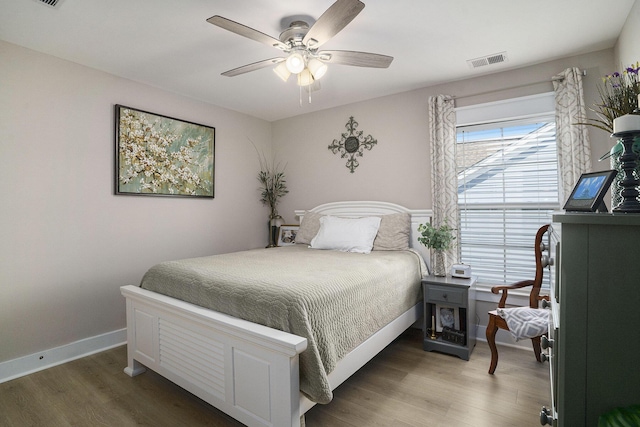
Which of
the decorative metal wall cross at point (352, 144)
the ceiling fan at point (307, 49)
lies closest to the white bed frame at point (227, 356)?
the ceiling fan at point (307, 49)

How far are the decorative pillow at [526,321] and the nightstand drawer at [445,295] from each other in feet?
1.29

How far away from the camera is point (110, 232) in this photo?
3.11 metres

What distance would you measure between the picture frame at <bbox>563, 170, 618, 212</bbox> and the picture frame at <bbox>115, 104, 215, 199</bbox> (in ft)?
11.5

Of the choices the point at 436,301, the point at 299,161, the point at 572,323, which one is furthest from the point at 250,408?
the point at 299,161

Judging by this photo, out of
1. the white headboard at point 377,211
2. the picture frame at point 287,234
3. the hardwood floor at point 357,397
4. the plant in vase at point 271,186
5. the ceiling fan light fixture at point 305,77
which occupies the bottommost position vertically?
the hardwood floor at point 357,397

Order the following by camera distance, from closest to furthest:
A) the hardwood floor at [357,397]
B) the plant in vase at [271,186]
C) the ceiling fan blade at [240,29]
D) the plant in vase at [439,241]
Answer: the ceiling fan blade at [240,29]
the hardwood floor at [357,397]
the plant in vase at [439,241]
the plant in vase at [271,186]

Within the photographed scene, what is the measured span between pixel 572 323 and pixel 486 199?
2384mm

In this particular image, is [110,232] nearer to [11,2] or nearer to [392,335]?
[11,2]

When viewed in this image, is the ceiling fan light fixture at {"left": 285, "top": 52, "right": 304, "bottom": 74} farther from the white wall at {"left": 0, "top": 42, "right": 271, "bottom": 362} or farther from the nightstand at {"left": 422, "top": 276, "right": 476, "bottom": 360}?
the nightstand at {"left": 422, "top": 276, "right": 476, "bottom": 360}

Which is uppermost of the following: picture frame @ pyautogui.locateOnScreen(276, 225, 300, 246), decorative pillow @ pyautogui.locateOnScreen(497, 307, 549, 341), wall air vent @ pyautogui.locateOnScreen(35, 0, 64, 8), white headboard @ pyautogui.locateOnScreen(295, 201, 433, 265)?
wall air vent @ pyautogui.locateOnScreen(35, 0, 64, 8)

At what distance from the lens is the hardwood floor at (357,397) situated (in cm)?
194

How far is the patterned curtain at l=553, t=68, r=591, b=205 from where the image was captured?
2.64 meters

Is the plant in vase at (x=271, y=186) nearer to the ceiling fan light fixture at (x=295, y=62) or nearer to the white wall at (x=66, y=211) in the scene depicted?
the white wall at (x=66, y=211)

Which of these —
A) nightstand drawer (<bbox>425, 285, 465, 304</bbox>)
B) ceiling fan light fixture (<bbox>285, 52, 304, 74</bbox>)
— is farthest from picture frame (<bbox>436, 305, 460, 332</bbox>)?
ceiling fan light fixture (<bbox>285, 52, 304, 74</bbox>)
